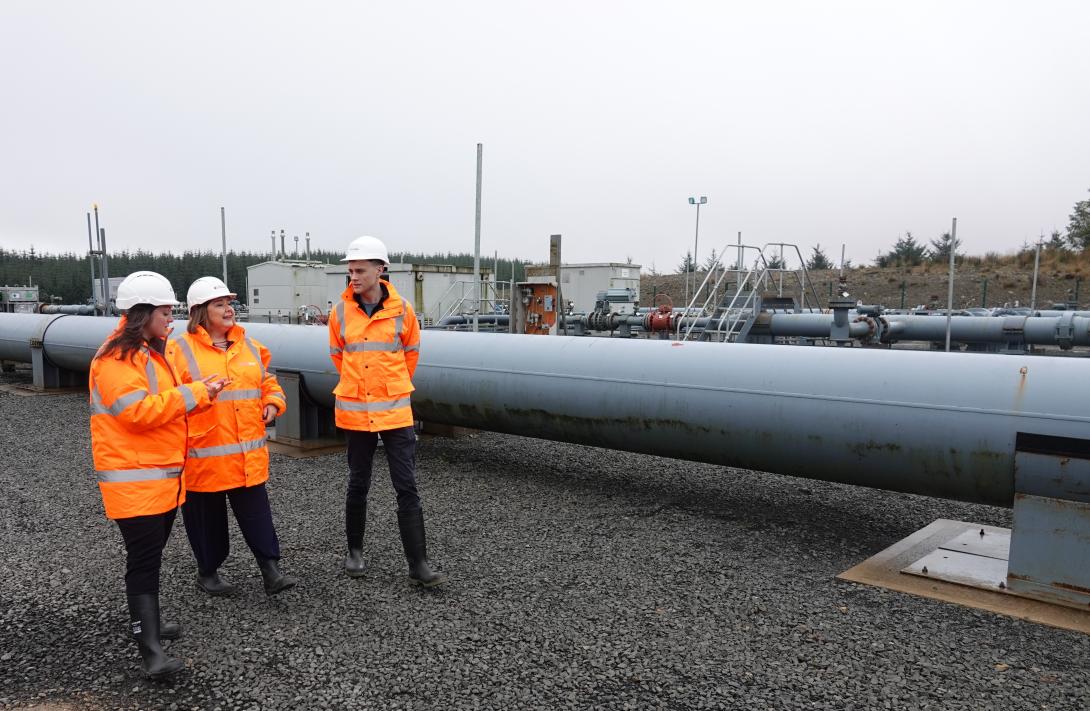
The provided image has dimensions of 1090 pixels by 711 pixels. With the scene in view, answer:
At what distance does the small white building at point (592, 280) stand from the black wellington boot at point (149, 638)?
22.7 metres

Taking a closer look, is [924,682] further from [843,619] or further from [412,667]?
[412,667]

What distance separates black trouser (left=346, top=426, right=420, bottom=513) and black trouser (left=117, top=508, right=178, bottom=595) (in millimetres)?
1026

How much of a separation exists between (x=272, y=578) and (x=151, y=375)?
3.98 feet

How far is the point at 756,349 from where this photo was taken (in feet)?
16.1

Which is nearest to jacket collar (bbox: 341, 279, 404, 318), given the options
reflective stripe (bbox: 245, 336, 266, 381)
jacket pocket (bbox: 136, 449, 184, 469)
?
reflective stripe (bbox: 245, 336, 266, 381)

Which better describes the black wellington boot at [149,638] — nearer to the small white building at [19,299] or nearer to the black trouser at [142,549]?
the black trouser at [142,549]

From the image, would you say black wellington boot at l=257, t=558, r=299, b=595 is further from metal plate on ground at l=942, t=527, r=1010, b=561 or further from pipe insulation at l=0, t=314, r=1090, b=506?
metal plate on ground at l=942, t=527, r=1010, b=561

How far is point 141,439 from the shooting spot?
2932 mm

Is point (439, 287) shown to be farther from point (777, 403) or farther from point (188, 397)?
point (188, 397)

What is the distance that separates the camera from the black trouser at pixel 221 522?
364 centimetres

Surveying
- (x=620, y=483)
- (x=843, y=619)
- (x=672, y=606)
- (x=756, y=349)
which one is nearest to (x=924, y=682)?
(x=843, y=619)

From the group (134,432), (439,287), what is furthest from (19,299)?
(134,432)

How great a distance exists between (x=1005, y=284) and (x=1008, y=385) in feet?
101

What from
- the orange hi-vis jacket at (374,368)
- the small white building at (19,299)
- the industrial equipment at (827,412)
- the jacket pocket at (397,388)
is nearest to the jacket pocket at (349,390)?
the orange hi-vis jacket at (374,368)
